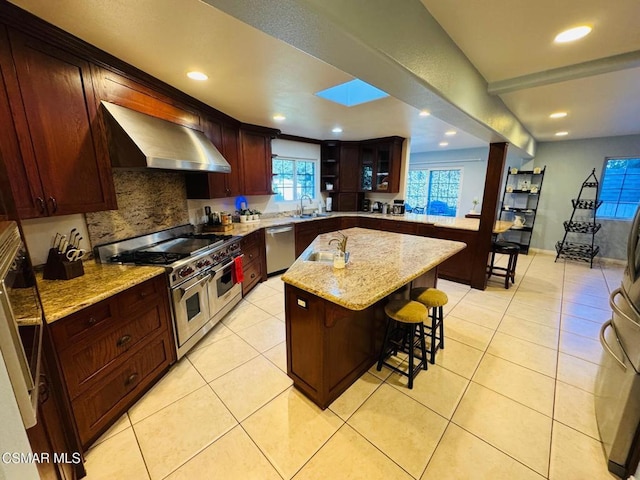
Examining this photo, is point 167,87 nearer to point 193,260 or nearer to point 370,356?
point 193,260

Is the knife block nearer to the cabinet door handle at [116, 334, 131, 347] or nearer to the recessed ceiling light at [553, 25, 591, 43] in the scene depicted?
the cabinet door handle at [116, 334, 131, 347]

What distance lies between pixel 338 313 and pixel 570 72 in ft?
8.30

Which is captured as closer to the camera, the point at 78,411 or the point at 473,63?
A: the point at 78,411

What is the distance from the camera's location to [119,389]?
1647 mm

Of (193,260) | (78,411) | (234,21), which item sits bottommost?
(78,411)

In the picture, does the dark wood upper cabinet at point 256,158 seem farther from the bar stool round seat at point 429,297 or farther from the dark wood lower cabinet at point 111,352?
the bar stool round seat at point 429,297

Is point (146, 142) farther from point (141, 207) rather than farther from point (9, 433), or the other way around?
point (9, 433)

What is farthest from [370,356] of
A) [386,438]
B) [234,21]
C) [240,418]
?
[234,21]

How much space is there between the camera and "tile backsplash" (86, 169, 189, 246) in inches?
84.5

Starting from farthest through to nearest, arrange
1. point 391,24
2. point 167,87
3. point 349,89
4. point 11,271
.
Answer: point 349,89 → point 167,87 → point 391,24 → point 11,271

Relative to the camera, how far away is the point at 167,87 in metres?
2.29

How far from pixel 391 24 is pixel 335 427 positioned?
2.30 metres

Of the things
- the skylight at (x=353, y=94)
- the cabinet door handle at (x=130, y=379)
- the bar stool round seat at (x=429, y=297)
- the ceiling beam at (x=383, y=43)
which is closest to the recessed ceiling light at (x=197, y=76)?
the skylight at (x=353, y=94)

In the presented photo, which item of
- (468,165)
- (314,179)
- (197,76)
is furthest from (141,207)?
(468,165)
